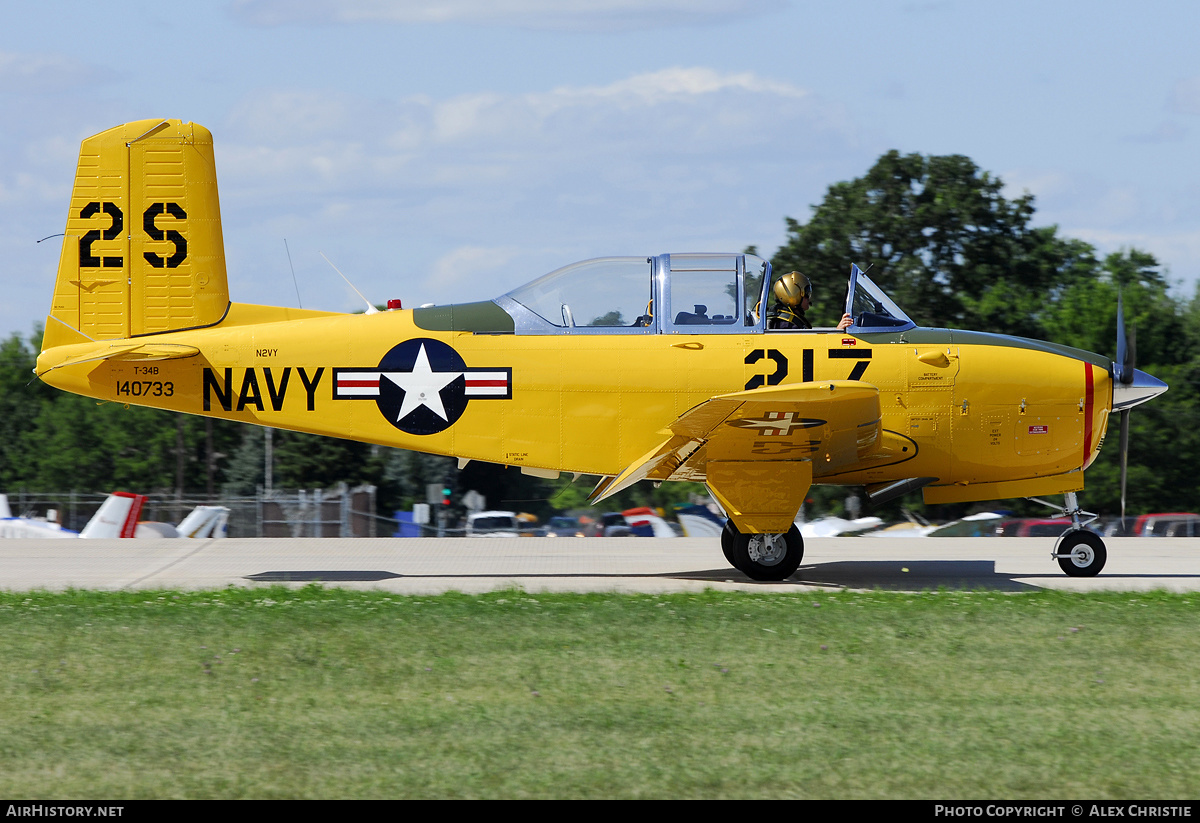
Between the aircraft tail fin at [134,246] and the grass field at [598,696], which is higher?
the aircraft tail fin at [134,246]

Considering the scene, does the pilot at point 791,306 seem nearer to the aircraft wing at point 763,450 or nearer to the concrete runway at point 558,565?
the aircraft wing at point 763,450

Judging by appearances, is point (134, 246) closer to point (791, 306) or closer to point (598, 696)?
point (791, 306)

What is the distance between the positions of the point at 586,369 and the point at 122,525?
8584 millimetres

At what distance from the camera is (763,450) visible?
10.1 m

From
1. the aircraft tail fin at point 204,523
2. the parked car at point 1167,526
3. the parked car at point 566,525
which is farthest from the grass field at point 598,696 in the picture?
the parked car at point 566,525

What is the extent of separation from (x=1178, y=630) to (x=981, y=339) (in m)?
3.48

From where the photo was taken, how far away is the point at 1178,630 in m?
7.99

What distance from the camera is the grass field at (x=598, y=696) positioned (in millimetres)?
4941

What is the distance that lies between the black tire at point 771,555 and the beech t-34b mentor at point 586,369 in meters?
0.02

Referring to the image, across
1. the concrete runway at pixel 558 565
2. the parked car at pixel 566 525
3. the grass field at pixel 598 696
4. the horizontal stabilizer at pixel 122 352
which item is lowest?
the parked car at pixel 566 525

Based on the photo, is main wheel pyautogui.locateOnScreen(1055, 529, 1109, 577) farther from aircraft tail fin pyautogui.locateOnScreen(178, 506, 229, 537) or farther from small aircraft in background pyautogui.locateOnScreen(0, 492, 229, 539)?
aircraft tail fin pyautogui.locateOnScreen(178, 506, 229, 537)

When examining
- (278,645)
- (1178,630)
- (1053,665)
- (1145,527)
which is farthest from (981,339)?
(1145,527)
